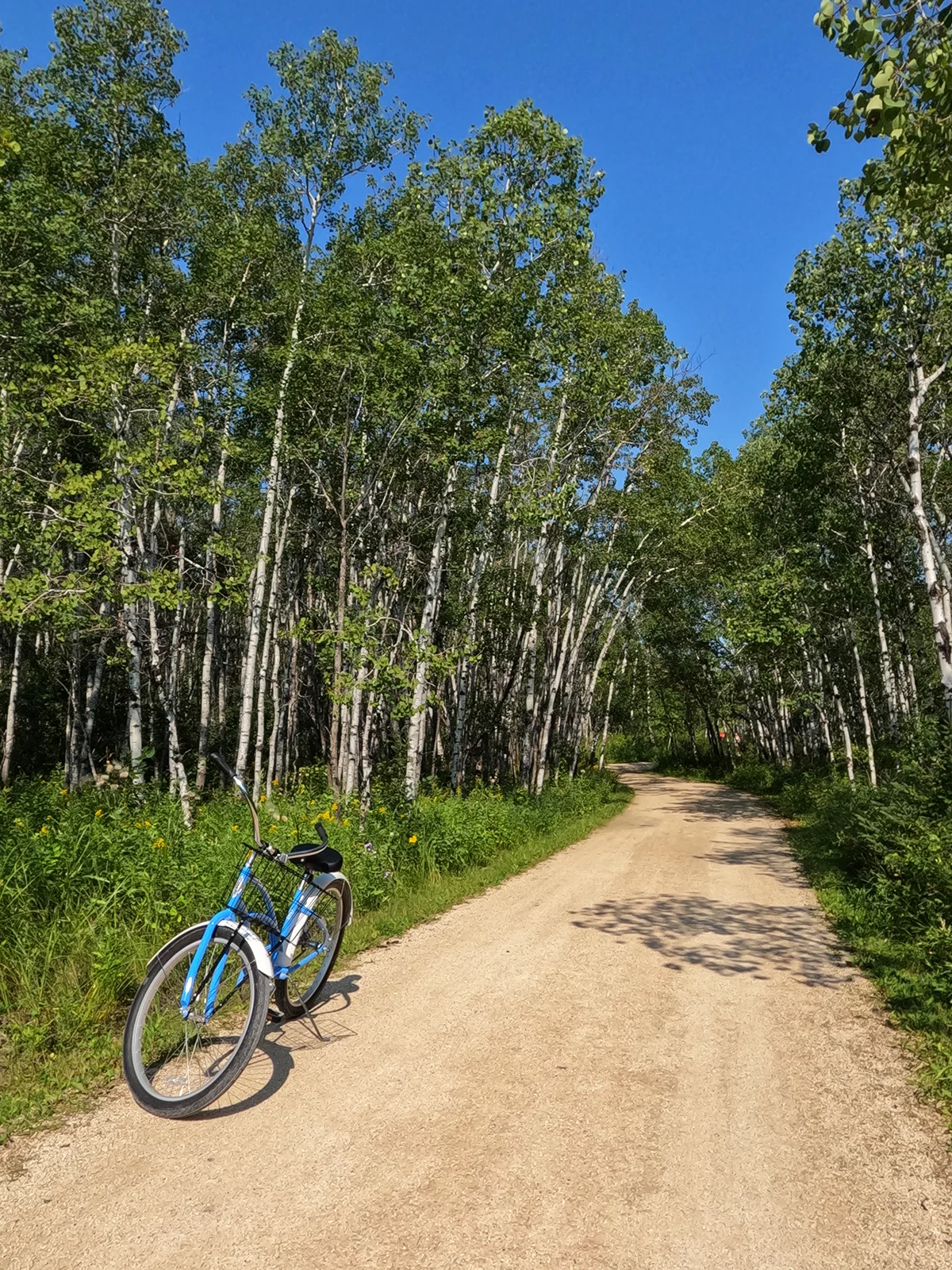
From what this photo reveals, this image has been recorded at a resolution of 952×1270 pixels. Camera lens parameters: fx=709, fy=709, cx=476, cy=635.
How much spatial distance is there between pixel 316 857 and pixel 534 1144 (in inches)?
79.5

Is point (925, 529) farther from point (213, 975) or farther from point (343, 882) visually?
point (213, 975)

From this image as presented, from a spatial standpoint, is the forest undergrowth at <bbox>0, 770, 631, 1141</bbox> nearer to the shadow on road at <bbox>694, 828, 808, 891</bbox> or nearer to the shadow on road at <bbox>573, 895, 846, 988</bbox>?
the shadow on road at <bbox>573, 895, 846, 988</bbox>

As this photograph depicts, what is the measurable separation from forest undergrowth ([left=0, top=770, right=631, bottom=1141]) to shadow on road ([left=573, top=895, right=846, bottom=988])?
196 centimetres

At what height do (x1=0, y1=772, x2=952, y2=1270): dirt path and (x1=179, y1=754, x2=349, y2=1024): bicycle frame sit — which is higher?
(x1=179, y1=754, x2=349, y2=1024): bicycle frame

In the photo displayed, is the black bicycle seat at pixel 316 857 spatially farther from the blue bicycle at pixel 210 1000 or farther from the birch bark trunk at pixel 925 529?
the birch bark trunk at pixel 925 529

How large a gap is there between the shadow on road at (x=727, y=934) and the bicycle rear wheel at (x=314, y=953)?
2915 mm

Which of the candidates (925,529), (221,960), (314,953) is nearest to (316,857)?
(314,953)

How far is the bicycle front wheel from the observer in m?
3.35

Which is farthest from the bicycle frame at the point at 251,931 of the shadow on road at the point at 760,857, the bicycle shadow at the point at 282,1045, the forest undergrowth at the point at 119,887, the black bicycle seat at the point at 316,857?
the shadow on road at the point at 760,857

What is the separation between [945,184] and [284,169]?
16423mm

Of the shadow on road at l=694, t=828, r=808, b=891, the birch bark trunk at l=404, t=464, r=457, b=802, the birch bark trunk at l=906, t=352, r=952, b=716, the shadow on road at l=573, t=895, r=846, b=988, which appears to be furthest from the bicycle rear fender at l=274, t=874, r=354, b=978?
the birch bark trunk at l=906, t=352, r=952, b=716

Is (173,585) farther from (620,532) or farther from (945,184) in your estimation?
(620,532)

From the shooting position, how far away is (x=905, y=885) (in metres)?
7.27

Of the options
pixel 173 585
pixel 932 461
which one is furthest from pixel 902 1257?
pixel 932 461
